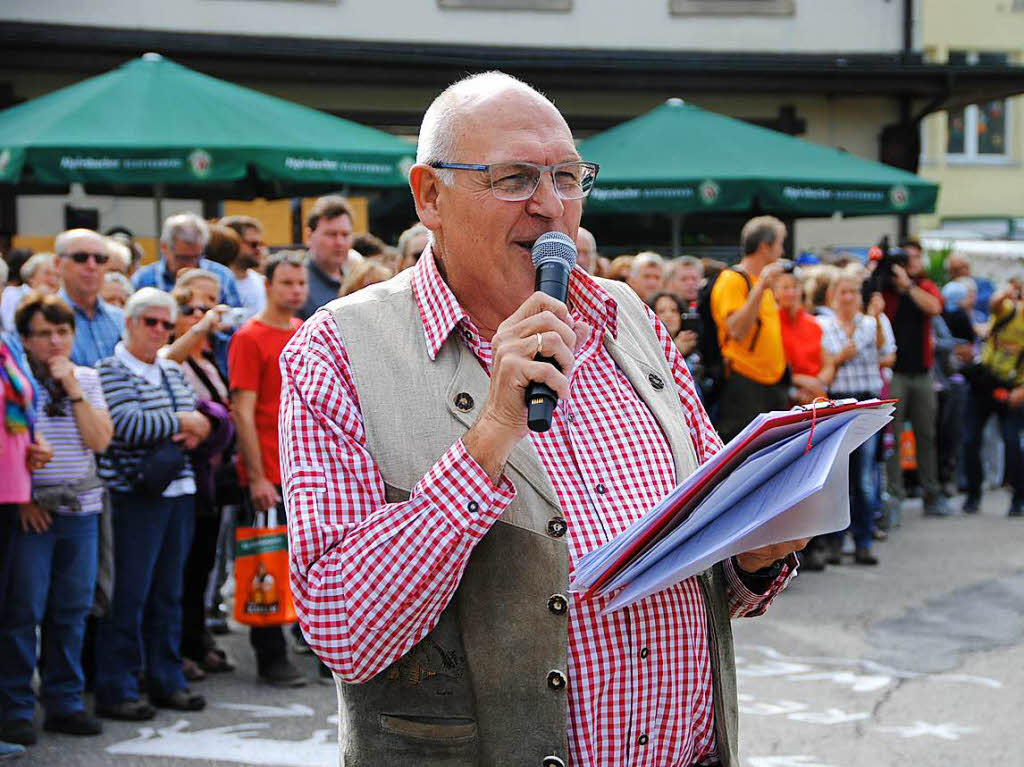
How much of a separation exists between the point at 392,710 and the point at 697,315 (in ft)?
22.9

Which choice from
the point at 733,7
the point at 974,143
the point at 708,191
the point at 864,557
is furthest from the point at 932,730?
the point at 974,143

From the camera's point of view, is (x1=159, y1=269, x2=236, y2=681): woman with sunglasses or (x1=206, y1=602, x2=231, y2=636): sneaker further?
(x1=206, y1=602, x2=231, y2=636): sneaker

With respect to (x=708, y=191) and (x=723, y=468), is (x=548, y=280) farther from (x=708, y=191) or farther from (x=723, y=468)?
(x=708, y=191)

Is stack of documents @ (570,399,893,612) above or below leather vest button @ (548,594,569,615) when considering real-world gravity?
above

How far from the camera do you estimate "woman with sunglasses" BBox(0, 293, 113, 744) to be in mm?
5625

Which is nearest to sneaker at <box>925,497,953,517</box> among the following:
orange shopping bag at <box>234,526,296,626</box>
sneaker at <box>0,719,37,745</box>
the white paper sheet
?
orange shopping bag at <box>234,526,296,626</box>

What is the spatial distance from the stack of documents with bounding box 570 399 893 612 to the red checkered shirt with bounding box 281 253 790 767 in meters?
0.13

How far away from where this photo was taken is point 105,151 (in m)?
9.77

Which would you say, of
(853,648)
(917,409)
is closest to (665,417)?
(853,648)

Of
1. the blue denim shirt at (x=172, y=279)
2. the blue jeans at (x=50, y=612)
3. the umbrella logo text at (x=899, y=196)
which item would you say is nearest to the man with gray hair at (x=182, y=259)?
the blue denim shirt at (x=172, y=279)

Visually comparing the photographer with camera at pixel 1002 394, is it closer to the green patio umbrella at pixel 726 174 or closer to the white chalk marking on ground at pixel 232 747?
the green patio umbrella at pixel 726 174

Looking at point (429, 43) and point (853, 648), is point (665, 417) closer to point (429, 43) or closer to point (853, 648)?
point (853, 648)

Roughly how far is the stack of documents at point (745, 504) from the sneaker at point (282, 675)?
4.71 metres

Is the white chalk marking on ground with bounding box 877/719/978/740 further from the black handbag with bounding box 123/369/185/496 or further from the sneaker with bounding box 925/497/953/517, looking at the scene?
the sneaker with bounding box 925/497/953/517
